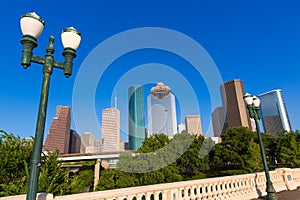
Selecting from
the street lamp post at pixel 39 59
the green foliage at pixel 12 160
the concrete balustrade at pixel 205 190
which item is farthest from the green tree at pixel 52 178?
the street lamp post at pixel 39 59

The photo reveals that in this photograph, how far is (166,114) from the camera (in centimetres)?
1268

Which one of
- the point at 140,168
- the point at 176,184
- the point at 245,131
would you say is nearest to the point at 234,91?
the point at 245,131

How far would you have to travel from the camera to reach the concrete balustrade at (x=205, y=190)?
2.97m

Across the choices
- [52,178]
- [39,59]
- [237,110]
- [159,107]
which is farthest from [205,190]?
[237,110]

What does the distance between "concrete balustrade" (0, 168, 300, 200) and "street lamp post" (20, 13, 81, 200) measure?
0.56 m

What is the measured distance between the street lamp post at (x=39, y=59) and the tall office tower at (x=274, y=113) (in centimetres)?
14528

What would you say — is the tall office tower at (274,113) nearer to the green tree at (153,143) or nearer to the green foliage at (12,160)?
the green tree at (153,143)

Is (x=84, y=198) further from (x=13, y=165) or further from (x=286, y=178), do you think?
(x=286, y=178)

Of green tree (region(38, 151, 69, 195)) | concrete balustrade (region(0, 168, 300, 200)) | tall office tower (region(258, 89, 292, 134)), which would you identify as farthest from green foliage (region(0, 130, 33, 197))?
tall office tower (region(258, 89, 292, 134))

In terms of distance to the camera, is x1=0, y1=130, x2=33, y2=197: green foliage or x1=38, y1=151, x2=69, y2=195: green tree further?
x1=0, y1=130, x2=33, y2=197: green foliage

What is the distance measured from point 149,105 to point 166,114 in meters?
1.35

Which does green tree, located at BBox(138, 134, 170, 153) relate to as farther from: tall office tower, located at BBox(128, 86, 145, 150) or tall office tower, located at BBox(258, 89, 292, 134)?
tall office tower, located at BBox(258, 89, 292, 134)

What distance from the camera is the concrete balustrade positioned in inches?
117

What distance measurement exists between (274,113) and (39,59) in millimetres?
171748
